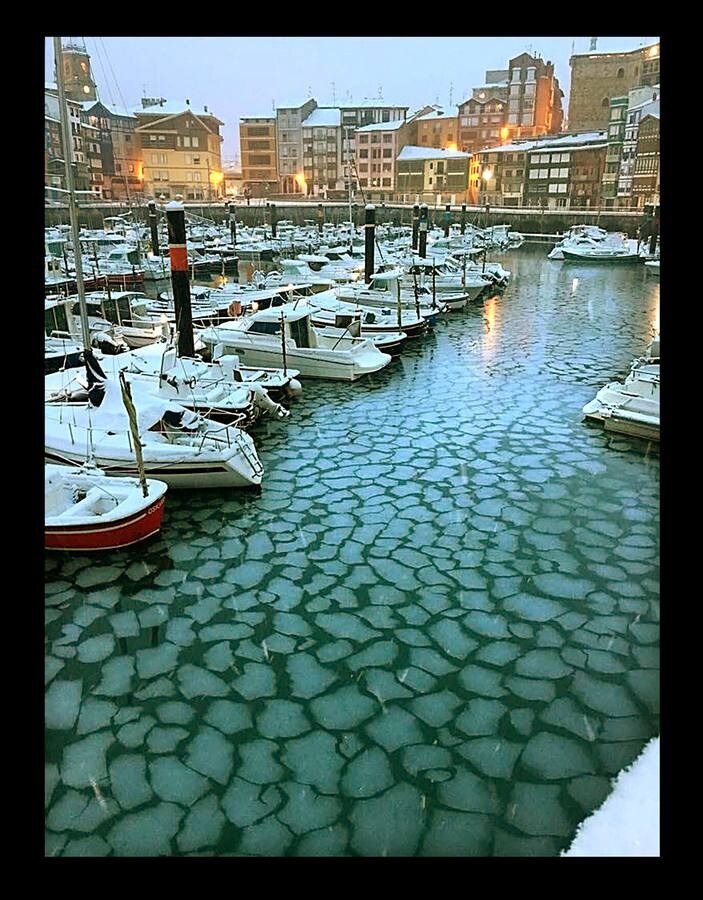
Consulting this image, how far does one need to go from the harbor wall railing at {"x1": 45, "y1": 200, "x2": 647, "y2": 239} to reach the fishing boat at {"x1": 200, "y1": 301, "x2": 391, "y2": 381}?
170 feet

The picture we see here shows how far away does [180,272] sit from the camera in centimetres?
1711

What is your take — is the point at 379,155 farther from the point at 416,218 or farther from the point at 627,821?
the point at 627,821

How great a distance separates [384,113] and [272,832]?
98442 mm

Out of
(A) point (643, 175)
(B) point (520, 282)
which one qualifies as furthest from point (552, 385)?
(A) point (643, 175)

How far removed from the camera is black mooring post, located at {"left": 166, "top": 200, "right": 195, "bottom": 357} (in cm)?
1642

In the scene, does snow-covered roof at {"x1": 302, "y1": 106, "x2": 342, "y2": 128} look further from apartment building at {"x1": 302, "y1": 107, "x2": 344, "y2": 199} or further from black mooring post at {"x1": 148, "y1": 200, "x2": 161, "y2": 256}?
black mooring post at {"x1": 148, "y1": 200, "x2": 161, "y2": 256}

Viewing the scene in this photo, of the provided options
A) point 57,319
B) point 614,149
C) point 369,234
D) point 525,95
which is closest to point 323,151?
point 525,95

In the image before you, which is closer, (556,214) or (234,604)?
(234,604)

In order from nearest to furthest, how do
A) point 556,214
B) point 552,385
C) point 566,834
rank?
point 566,834
point 552,385
point 556,214

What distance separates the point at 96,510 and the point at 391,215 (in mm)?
74563

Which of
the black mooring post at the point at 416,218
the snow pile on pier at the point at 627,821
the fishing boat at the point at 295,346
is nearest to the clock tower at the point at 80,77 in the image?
the black mooring post at the point at 416,218

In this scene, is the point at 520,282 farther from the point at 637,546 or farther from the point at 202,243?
the point at 637,546
